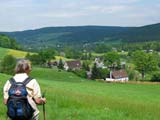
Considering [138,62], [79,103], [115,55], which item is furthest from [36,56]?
[79,103]

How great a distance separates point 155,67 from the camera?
122m

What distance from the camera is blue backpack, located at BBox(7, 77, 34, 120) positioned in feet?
25.4

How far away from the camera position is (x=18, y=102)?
7746 millimetres

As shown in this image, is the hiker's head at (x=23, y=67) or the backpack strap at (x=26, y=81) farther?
the hiker's head at (x=23, y=67)

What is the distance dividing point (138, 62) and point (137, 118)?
11186 centimetres

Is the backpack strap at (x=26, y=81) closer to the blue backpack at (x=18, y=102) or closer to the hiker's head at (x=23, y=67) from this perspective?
the blue backpack at (x=18, y=102)

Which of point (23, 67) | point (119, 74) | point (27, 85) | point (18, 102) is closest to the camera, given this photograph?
point (18, 102)

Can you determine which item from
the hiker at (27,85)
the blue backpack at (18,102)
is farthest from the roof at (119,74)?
the blue backpack at (18,102)

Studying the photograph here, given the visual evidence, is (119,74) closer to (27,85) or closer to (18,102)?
(27,85)

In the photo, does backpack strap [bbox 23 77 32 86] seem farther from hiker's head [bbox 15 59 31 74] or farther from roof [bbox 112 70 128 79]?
roof [bbox 112 70 128 79]

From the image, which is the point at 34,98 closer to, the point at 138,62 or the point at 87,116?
the point at 87,116

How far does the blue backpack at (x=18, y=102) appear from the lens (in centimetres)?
774

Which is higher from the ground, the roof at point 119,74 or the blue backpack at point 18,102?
the blue backpack at point 18,102

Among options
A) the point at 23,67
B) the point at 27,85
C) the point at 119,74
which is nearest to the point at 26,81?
the point at 27,85
